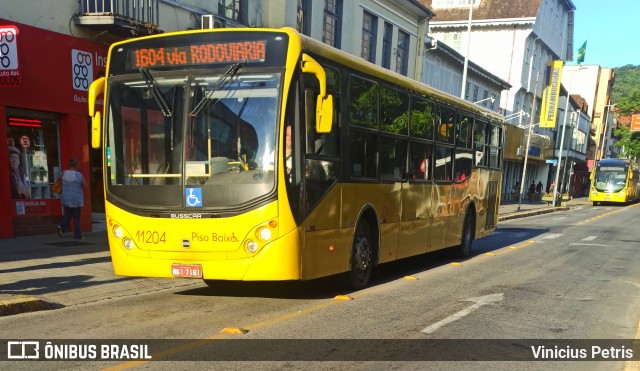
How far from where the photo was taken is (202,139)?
6680 millimetres

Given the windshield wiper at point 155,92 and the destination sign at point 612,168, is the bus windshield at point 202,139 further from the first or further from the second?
the destination sign at point 612,168

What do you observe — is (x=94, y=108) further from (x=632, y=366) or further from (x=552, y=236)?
(x=552, y=236)

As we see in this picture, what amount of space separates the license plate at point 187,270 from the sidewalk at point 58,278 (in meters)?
1.55

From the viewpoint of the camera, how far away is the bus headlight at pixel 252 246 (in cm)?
656

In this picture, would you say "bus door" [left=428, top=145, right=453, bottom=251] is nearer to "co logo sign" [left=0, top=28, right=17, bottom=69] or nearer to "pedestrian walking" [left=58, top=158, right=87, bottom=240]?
"co logo sign" [left=0, top=28, right=17, bottom=69]

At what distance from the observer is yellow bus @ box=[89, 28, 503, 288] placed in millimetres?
6566

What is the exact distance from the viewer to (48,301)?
7.06m

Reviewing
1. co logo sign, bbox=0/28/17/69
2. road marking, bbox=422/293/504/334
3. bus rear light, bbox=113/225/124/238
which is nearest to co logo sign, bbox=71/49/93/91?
co logo sign, bbox=0/28/17/69

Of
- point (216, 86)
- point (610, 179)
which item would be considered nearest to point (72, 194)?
point (216, 86)

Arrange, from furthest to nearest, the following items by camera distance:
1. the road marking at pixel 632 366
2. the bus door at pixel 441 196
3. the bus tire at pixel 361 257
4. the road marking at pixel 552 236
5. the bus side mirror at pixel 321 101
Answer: the road marking at pixel 552 236, the bus door at pixel 441 196, the bus tire at pixel 361 257, the bus side mirror at pixel 321 101, the road marking at pixel 632 366

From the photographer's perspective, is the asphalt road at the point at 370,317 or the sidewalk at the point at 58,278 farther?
the sidewalk at the point at 58,278

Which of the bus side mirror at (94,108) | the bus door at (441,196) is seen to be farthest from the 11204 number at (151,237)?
the bus door at (441,196)

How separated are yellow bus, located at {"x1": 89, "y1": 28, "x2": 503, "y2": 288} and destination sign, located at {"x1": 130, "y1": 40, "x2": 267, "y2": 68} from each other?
15 mm

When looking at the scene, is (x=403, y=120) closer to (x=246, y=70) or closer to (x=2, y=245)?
(x=246, y=70)
